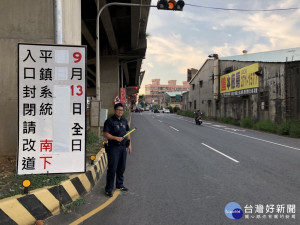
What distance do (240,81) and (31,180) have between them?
92.1ft

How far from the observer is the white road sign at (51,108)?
5.31m

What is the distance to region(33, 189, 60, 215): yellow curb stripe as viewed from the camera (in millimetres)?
4230

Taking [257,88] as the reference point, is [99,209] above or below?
below

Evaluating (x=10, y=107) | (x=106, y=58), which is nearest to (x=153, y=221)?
→ (x=10, y=107)

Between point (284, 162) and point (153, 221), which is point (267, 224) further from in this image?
point (284, 162)

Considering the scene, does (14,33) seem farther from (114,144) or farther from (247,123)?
(247,123)

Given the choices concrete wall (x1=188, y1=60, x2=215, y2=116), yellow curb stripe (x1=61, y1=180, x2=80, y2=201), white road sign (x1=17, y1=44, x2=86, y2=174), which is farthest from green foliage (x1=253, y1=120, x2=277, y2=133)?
yellow curb stripe (x1=61, y1=180, x2=80, y2=201)

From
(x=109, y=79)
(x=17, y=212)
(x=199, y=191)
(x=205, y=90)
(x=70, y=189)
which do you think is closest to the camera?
(x=17, y=212)

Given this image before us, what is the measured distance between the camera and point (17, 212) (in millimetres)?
3801

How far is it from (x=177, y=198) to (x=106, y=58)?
22.4 meters

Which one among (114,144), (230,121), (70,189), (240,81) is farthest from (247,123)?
(70,189)

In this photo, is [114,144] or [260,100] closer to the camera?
[114,144]

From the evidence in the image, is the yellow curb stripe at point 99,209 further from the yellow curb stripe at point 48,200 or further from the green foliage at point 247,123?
the green foliage at point 247,123

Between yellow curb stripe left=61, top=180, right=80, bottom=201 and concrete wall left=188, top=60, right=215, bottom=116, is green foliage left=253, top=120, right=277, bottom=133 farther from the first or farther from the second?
yellow curb stripe left=61, top=180, right=80, bottom=201
